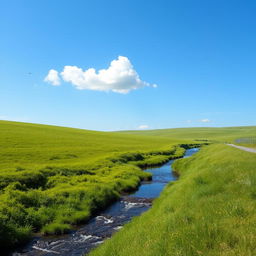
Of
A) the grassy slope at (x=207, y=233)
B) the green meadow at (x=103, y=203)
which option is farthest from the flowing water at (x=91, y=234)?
the grassy slope at (x=207, y=233)

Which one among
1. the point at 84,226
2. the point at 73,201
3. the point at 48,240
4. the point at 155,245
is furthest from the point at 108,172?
the point at 155,245

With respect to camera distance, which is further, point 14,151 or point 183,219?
point 14,151

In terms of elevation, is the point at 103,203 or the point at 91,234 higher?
the point at 103,203

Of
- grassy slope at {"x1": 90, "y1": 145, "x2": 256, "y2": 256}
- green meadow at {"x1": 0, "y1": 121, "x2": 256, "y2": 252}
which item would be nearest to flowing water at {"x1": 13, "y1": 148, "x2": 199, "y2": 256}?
green meadow at {"x1": 0, "y1": 121, "x2": 256, "y2": 252}

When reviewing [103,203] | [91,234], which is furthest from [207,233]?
[103,203]

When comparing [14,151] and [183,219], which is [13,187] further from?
[14,151]

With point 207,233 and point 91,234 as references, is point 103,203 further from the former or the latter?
point 207,233

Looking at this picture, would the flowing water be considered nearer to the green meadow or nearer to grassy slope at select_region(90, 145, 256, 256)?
the green meadow

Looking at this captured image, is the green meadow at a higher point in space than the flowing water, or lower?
higher

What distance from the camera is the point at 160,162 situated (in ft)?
166

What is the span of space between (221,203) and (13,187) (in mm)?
17153

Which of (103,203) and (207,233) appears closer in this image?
(207,233)

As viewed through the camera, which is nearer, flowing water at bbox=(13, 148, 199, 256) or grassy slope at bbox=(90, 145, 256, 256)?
grassy slope at bbox=(90, 145, 256, 256)

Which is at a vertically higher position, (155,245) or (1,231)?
(155,245)
